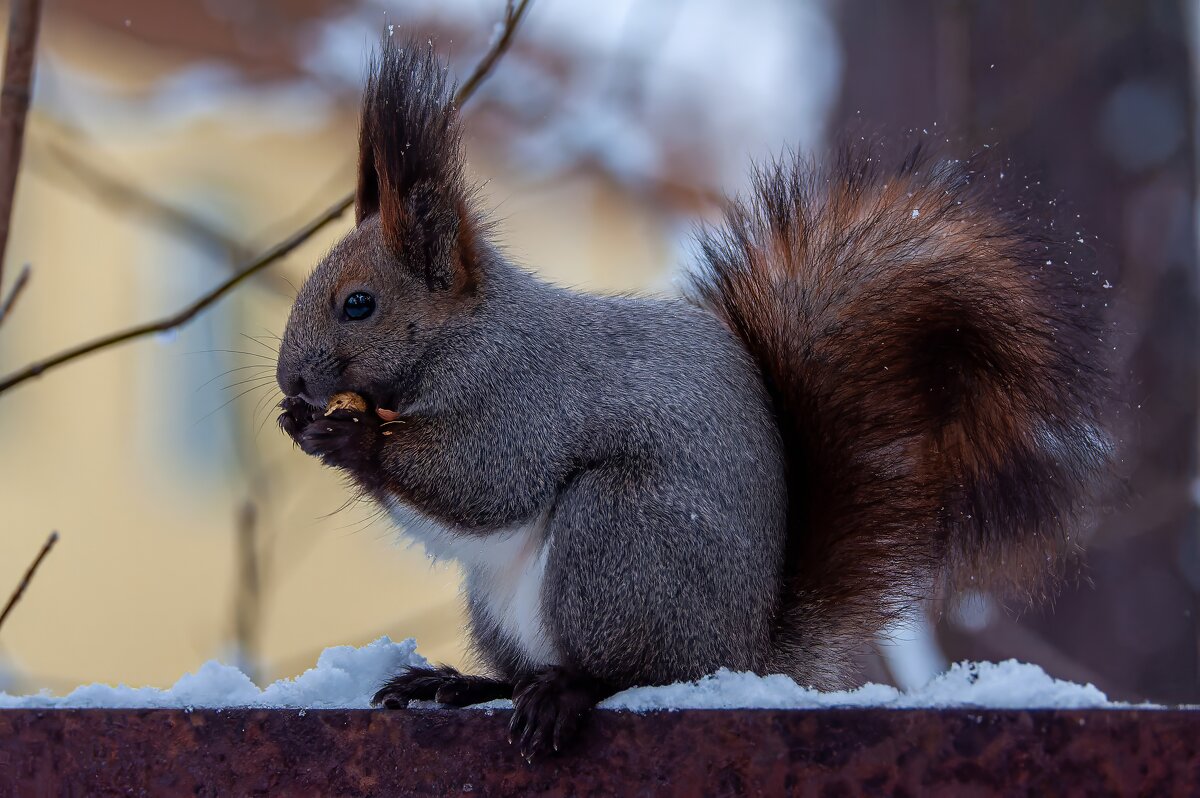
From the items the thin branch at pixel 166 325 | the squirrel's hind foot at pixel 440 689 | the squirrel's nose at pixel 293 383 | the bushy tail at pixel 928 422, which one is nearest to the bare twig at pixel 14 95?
the thin branch at pixel 166 325

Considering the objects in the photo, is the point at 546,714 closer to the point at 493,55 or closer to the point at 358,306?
the point at 358,306

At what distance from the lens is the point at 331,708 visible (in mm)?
1260

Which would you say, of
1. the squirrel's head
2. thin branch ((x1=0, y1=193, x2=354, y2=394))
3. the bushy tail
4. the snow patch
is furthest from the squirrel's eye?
the bushy tail

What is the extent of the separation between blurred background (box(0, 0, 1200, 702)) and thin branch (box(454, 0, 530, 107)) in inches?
41.7

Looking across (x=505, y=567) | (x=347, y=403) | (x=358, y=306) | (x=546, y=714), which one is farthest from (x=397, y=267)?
(x=546, y=714)

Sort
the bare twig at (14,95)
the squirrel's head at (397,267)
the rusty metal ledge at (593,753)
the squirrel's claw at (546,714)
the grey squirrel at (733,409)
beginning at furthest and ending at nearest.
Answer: the squirrel's head at (397,267) → the grey squirrel at (733,409) → the bare twig at (14,95) → the squirrel's claw at (546,714) → the rusty metal ledge at (593,753)

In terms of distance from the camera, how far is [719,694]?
1262 mm

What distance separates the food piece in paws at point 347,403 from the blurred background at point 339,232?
99cm

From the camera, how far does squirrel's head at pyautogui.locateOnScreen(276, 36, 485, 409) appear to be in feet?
5.16

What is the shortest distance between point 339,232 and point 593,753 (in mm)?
2861

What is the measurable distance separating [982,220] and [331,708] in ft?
3.20

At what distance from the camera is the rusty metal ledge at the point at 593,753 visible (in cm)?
110

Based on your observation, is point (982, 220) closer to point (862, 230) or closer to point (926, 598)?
point (862, 230)

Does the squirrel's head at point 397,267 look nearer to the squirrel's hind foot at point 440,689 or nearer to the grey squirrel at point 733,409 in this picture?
the grey squirrel at point 733,409
